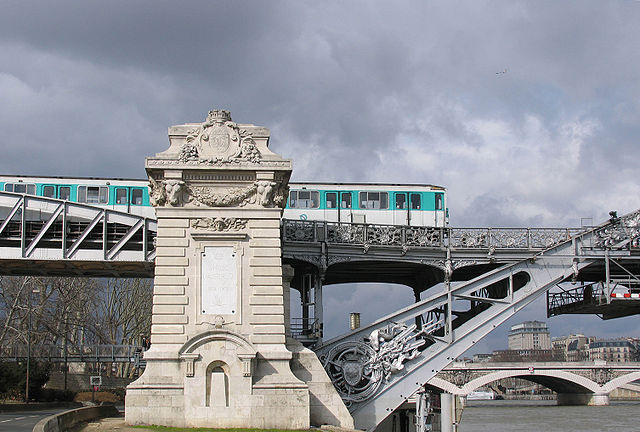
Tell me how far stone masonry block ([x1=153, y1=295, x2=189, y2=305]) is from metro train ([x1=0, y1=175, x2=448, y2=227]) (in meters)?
13.8

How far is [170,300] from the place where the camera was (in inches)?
1065

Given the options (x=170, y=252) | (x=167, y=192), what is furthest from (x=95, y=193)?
(x=170, y=252)

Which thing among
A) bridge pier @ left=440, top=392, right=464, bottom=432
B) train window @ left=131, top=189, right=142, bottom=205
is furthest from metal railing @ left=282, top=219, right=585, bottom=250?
bridge pier @ left=440, top=392, right=464, bottom=432

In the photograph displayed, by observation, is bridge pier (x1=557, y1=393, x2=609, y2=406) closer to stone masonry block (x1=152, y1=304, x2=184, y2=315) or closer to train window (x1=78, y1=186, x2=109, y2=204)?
train window (x1=78, y1=186, x2=109, y2=204)

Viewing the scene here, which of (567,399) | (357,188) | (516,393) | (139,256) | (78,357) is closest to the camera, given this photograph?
(139,256)

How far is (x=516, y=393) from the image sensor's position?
602ft

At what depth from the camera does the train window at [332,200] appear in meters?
40.8

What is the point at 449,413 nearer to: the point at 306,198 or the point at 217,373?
the point at 217,373

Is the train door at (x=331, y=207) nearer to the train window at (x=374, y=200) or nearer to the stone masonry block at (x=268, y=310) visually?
the train window at (x=374, y=200)

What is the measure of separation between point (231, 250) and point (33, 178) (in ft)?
56.5

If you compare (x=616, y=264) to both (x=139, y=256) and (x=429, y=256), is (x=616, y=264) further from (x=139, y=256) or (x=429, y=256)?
(x=139, y=256)

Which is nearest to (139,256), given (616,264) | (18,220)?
(18,220)

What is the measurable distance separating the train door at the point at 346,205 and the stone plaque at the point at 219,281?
13.5m

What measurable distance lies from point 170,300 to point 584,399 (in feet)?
293
